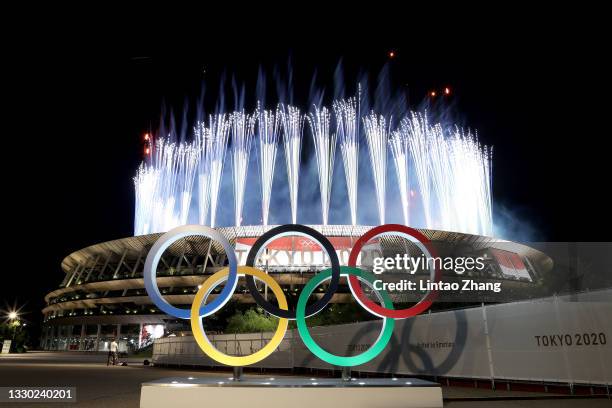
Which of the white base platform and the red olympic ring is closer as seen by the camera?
the white base platform

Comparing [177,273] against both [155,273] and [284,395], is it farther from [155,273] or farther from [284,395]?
[284,395]

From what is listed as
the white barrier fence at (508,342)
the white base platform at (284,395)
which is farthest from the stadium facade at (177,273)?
the white base platform at (284,395)

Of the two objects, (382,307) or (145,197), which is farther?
(145,197)

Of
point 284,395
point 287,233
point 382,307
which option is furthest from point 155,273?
point 382,307

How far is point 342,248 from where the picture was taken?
61.1 metres

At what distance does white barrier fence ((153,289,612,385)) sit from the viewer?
12.3 m

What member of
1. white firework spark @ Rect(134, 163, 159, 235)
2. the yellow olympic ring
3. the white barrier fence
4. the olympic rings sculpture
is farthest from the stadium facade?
the olympic rings sculpture

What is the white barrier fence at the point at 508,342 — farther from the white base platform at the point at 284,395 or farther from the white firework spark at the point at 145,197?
the white firework spark at the point at 145,197

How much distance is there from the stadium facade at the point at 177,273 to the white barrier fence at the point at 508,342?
4057 cm

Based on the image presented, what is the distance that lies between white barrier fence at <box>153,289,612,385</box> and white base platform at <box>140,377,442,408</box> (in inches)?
167

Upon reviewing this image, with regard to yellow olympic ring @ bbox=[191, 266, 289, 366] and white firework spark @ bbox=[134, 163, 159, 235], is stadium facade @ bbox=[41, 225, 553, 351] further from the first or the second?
yellow olympic ring @ bbox=[191, 266, 289, 366]

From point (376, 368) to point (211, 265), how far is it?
55977 mm

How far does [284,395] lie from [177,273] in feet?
196

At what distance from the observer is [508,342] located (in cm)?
1445
